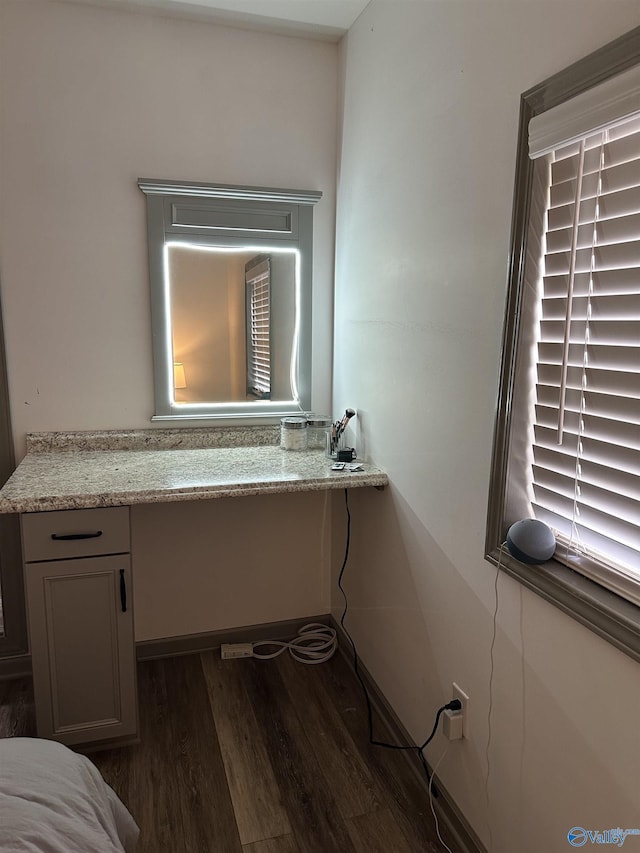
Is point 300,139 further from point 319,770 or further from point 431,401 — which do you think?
point 319,770

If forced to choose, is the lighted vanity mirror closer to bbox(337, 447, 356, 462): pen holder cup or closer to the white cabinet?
bbox(337, 447, 356, 462): pen holder cup

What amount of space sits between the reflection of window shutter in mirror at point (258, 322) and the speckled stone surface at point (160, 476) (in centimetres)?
33

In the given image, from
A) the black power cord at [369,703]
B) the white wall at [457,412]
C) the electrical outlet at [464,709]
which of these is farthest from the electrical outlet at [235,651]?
the electrical outlet at [464,709]

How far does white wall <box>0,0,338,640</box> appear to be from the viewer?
2141 mm

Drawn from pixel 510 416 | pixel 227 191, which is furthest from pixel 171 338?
pixel 510 416

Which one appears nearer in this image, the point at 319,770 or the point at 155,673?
the point at 319,770

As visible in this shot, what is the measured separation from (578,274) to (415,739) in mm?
1512

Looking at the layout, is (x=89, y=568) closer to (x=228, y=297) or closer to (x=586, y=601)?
(x=228, y=297)

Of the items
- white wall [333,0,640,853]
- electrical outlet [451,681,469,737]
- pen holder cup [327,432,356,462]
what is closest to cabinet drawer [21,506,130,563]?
pen holder cup [327,432,356,462]

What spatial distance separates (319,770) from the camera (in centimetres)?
192

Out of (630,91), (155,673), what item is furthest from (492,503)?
(155,673)

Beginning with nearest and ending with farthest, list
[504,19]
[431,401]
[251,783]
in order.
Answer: [504,19] < [431,401] < [251,783]

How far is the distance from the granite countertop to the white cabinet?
73mm

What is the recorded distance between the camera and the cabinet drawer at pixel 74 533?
1.79 metres
